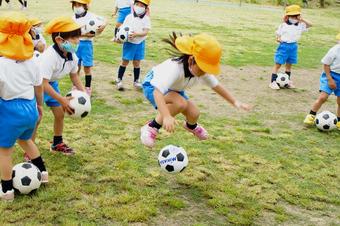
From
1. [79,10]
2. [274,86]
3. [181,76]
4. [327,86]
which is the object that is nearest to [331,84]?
[327,86]

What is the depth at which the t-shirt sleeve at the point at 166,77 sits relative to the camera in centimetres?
447

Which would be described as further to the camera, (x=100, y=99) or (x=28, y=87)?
(x=100, y=99)

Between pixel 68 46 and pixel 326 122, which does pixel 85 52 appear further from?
pixel 326 122

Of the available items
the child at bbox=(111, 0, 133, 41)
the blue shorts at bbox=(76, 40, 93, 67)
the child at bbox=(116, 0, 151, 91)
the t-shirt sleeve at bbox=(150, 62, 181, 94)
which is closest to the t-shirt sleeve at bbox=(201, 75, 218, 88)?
the t-shirt sleeve at bbox=(150, 62, 181, 94)

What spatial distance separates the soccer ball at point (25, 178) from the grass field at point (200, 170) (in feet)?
0.30

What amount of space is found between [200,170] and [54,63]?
1983 mm

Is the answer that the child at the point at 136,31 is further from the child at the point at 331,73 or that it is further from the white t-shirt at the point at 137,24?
the child at the point at 331,73

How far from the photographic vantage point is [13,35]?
12.8 feet

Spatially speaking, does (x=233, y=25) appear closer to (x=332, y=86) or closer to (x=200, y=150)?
(x=332, y=86)

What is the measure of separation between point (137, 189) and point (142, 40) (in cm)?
446

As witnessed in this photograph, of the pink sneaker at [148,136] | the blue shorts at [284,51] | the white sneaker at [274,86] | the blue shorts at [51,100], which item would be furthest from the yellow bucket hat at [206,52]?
the blue shorts at [284,51]

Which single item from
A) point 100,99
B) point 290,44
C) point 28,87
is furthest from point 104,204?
point 290,44

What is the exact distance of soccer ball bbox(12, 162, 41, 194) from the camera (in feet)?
13.7

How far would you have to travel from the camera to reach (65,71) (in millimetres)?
5043
